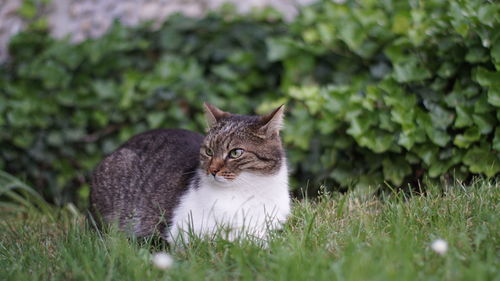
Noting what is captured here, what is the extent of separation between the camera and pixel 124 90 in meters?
5.25

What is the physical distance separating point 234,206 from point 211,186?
0.18 m

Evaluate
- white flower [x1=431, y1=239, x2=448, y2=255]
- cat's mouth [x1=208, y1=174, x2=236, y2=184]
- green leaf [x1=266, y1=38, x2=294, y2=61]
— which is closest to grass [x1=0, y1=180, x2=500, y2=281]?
white flower [x1=431, y1=239, x2=448, y2=255]

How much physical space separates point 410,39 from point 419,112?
54cm

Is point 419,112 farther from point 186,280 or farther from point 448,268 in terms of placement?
point 186,280

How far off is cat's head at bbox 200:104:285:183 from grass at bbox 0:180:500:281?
1.14 ft

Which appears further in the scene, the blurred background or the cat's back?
the blurred background

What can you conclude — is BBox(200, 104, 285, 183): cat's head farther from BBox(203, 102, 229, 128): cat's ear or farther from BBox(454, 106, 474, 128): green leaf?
BBox(454, 106, 474, 128): green leaf

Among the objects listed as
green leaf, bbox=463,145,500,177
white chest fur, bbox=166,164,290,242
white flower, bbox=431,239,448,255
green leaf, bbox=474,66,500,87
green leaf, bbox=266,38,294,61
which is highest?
green leaf, bbox=266,38,294,61

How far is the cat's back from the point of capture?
367 cm

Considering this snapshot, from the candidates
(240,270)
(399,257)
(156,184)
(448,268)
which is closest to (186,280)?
(240,270)

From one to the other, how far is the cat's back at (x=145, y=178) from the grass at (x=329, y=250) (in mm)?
283

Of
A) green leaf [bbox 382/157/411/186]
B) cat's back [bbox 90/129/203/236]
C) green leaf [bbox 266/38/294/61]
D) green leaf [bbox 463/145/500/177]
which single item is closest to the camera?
cat's back [bbox 90/129/203/236]

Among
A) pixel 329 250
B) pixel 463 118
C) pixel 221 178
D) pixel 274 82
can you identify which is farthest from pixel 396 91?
pixel 329 250

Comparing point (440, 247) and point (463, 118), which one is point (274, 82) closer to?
point (463, 118)
